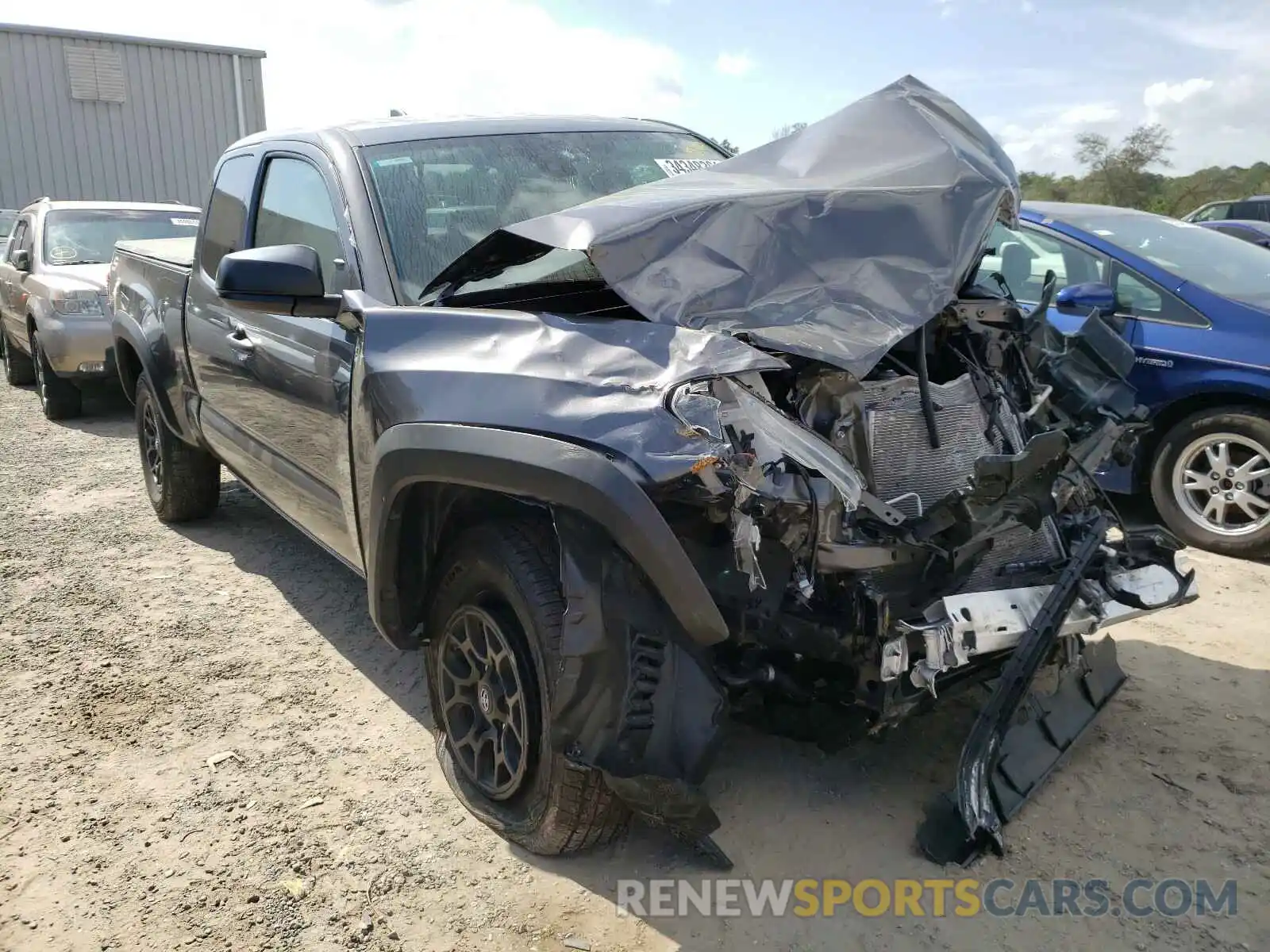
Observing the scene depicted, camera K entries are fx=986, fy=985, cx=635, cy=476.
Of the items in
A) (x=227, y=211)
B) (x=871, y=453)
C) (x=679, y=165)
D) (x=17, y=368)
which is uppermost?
(x=679, y=165)

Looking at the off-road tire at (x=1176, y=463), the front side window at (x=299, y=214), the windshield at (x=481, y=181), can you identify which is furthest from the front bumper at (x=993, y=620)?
the off-road tire at (x=1176, y=463)

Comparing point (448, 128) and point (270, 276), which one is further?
point (448, 128)

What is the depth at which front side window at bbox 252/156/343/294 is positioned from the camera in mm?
3258

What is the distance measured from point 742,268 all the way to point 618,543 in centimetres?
88

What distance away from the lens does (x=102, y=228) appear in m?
9.11

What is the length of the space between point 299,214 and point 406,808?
2.14 metres

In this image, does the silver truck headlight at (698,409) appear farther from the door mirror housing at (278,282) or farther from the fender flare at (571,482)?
the door mirror housing at (278,282)

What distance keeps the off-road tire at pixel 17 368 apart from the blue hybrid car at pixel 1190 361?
9.85 metres

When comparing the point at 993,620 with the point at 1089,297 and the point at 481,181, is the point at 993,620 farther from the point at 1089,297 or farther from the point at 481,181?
the point at 1089,297

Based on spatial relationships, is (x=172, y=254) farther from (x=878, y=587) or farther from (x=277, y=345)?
(x=878, y=587)

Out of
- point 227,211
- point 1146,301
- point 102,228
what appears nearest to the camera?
point 227,211

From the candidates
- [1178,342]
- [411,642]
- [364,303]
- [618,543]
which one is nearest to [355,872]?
[411,642]

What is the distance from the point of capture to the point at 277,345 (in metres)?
3.54

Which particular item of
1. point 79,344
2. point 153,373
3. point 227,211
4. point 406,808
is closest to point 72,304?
point 79,344
